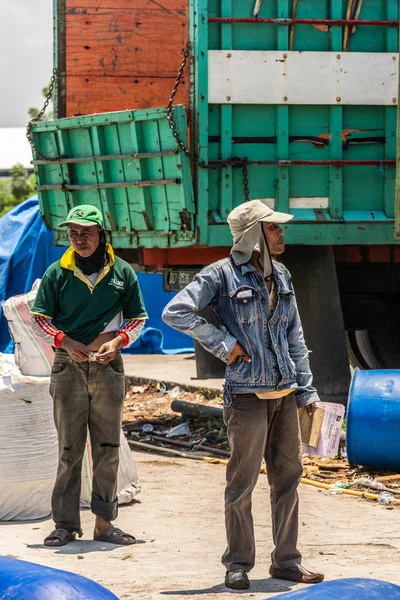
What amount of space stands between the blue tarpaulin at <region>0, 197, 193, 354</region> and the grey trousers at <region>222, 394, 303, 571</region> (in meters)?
10.8

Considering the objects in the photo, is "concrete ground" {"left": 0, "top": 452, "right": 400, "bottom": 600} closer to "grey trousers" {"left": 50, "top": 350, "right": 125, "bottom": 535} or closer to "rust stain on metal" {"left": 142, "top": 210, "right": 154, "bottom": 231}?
"grey trousers" {"left": 50, "top": 350, "right": 125, "bottom": 535}

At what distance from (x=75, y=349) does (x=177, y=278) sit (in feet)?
12.0

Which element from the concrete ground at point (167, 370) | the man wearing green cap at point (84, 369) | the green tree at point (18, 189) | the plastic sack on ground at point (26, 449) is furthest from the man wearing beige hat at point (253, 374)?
the green tree at point (18, 189)

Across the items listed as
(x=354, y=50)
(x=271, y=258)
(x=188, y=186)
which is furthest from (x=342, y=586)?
(x=354, y=50)

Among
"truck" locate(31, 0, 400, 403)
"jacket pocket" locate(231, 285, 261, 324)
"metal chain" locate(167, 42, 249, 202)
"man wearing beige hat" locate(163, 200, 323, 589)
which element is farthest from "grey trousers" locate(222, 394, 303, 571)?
"metal chain" locate(167, 42, 249, 202)

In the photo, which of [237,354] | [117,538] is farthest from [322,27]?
[117,538]

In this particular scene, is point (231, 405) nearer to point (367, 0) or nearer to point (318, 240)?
point (318, 240)

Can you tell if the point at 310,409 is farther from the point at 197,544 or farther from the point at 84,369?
the point at 84,369

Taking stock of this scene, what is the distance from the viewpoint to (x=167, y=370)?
543 inches

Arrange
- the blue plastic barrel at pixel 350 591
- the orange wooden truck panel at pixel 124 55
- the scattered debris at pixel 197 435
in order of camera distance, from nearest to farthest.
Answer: the blue plastic barrel at pixel 350 591, the scattered debris at pixel 197 435, the orange wooden truck panel at pixel 124 55

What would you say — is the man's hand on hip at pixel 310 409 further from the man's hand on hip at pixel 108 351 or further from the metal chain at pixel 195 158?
the metal chain at pixel 195 158

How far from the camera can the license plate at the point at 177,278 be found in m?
9.26

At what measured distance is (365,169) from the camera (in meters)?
8.87

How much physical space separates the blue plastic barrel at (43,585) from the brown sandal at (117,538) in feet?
8.19
